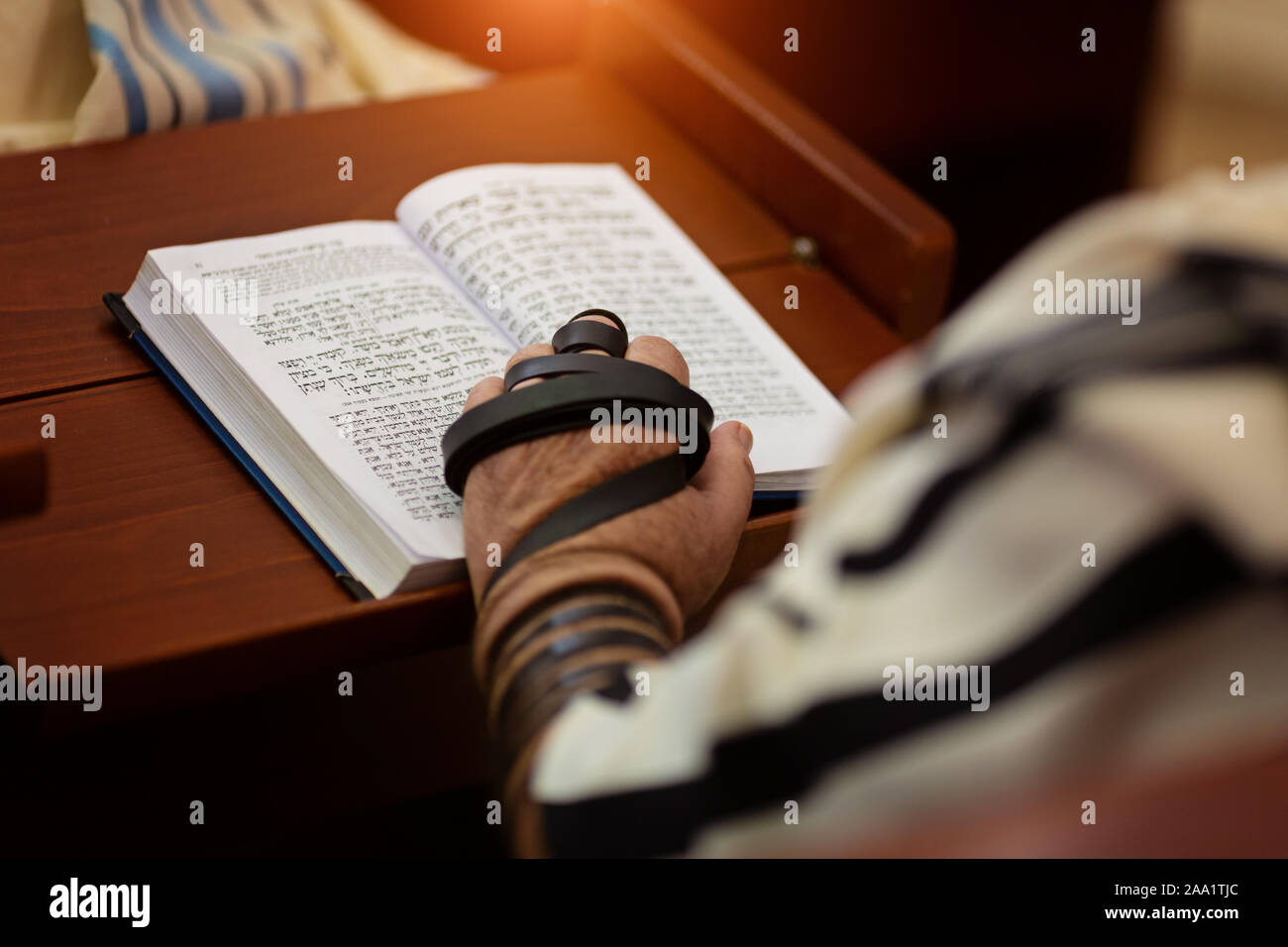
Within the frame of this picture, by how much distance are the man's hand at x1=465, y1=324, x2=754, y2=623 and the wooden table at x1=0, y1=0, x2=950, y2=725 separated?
0.06 meters

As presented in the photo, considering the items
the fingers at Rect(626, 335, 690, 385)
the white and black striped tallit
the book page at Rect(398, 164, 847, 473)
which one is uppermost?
the book page at Rect(398, 164, 847, 473)

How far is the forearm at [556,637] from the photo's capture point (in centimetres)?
54

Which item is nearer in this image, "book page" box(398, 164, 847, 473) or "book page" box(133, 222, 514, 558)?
"book page" box(133, 222, 514, 558)

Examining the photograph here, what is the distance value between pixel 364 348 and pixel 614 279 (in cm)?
20

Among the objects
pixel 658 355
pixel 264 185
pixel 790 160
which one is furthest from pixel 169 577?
pixel 790 160

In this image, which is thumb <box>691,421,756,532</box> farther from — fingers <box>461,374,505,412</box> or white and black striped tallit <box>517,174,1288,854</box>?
white and black striped tallit <box>517,174,1288,854</box>

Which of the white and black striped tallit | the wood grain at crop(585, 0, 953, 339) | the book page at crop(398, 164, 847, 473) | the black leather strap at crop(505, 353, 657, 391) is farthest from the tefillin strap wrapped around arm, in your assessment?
the wood grain at crop(585, 0, 953, 339)

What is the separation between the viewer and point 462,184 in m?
0.96

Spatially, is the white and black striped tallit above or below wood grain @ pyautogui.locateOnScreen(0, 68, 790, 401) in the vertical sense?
below

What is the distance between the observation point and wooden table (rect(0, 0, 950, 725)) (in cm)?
64

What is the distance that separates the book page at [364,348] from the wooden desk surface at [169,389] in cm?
5

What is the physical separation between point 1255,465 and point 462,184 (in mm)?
730

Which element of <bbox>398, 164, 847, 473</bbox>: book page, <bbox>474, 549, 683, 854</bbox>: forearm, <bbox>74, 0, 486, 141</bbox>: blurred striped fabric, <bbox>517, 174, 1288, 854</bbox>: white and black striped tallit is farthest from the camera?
<bbox>74, 0, 486, 141</bbox>: blurred striped fabric
